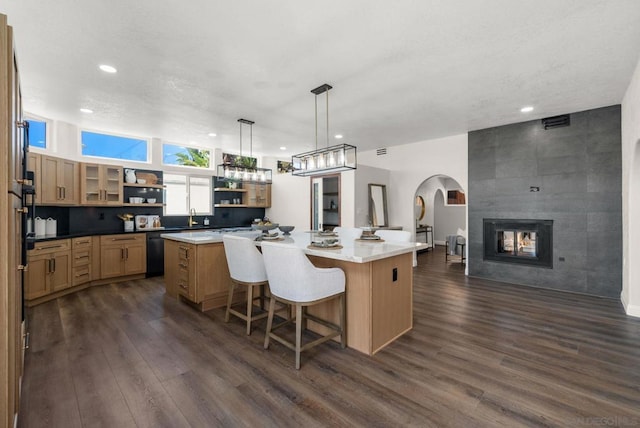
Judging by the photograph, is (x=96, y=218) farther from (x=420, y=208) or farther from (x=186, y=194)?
(x=420, y=208)

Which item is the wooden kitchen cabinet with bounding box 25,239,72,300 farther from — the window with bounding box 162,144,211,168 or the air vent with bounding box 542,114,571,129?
the air vent with bounding box 542,114,571,129

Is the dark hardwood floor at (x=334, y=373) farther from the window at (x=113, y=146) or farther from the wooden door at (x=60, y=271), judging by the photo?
the window at (x=113, y=146)

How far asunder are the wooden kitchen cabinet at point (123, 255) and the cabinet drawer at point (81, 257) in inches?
7.2

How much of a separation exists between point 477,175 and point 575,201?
57.7 inches

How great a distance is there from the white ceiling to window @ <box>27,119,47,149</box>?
42cm

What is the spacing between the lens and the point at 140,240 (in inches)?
207

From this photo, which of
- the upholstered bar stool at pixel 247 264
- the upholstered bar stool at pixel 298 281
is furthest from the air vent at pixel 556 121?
the upholstered bar stool at pixel 247 264

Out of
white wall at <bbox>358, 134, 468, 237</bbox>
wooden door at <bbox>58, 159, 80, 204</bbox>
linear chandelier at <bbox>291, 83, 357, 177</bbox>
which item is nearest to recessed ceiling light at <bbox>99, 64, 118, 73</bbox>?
linear chandelier at <bbox>291, 83, 357, 177</bbox>

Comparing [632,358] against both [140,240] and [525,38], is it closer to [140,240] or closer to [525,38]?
[525,38]

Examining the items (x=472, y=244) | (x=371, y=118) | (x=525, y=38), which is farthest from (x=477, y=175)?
(x=525, y=38)

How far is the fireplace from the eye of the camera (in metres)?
4.71

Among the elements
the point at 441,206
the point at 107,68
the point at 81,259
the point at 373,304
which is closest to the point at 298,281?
the point at 373,304

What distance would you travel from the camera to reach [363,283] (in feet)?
8.53

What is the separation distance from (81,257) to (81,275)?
0.93ft
